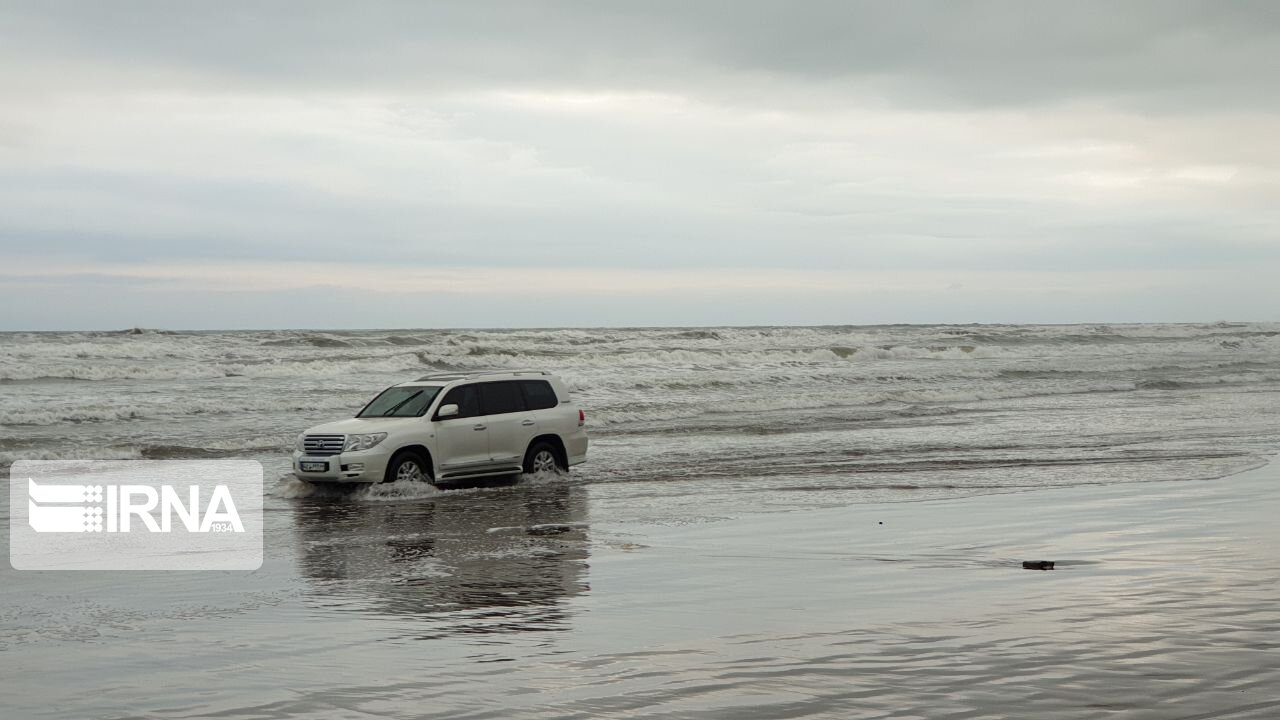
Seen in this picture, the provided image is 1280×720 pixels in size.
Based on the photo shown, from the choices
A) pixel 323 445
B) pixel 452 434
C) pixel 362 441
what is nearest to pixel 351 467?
pixel 362 441

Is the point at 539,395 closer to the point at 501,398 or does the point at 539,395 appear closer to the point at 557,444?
the point at 501,398

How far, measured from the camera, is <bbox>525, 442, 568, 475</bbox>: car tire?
A: 20.2 meters

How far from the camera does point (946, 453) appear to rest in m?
23.2

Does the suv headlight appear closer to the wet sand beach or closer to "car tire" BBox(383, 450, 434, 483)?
"car tire" BBox(383, 450, 434, 483)

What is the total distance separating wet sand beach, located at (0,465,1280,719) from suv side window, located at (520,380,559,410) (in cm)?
612

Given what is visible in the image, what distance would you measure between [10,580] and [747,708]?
7.82 meters

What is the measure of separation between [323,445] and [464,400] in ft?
7.64

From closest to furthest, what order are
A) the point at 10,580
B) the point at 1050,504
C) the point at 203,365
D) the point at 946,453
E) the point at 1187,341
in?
1. the point at 10,580
2. the point at 1050,504
3. the point at 946,453
4. the point at 203,365
5. the point at 1187,341

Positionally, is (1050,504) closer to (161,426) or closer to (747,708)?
(747,708)

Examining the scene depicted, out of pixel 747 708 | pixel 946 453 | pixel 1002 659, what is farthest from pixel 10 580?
pixel 946 453

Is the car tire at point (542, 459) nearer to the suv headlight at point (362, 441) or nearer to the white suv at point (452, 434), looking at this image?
the white suv at point (452, 434)

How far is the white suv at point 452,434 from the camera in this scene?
18391 millimetres

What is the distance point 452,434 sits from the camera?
19.3 meters

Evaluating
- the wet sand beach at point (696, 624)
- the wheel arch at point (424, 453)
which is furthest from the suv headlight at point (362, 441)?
the wet sand beach at point (696, 624)
